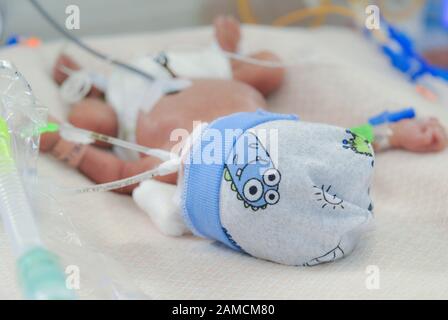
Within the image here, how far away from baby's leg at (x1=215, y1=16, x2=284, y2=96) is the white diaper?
0.08ft

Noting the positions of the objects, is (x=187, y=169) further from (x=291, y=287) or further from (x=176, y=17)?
(x=176, y=17)

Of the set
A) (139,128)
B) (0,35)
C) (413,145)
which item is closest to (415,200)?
(413,145)

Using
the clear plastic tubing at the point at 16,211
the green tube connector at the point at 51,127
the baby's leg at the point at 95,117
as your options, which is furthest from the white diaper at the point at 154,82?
the clear plastic tubing at the point at 16,211

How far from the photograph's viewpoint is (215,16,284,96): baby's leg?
4.40 feet

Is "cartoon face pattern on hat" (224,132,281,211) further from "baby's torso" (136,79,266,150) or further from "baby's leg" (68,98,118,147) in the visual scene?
"baby's leg" (68,98,118,147)

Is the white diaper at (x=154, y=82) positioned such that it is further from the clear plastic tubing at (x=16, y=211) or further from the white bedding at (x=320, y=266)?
the clear plastic tubing at (x=16, y=211)

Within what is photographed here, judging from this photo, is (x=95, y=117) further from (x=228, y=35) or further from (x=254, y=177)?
(x=254, y=177)

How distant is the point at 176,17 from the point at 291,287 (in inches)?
47.3

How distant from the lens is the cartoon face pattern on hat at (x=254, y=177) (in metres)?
0.84

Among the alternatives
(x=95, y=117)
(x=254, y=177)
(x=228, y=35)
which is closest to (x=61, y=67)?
(x=95, y=117)

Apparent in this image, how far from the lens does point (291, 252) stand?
864 millimetres

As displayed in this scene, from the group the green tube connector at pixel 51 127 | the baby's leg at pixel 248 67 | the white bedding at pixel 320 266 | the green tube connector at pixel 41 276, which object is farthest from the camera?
the baby's leg at pixel 248 67

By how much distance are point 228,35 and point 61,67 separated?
367 mm

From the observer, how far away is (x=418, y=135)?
113cm
